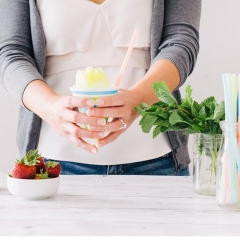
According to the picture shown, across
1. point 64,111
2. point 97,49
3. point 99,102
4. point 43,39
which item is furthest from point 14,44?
point 99,102

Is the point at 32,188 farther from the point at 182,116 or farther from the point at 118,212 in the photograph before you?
the point at 182,116

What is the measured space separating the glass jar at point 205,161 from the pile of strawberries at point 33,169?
339 mm

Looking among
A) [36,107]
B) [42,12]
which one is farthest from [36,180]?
[42,12]

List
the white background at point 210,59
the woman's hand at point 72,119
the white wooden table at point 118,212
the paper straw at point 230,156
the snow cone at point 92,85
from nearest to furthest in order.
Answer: the white wooden table at point 118,212 → the paper straw at point 230,156 → the snow cone at point 92,85 → the woman's hand at point 72,119 → the white background at point 210,59

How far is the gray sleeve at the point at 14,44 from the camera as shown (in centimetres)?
158

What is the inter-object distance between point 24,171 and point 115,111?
28 cm

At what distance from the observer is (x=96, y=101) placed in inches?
49.7

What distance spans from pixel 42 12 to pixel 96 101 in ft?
1.88

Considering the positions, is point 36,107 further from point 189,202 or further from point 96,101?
point 189,202

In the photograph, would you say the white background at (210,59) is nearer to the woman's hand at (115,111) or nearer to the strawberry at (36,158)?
the woman's hand at (115,111)

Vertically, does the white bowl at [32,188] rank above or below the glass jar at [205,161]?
below

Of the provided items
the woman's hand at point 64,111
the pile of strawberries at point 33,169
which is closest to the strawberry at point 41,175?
the pile of strawberries at point 33,169

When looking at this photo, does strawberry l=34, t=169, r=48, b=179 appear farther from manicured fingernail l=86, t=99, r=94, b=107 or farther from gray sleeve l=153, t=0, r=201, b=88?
gray sleeve l=153, t=0, r=201, b=88

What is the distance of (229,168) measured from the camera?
3.64ft
